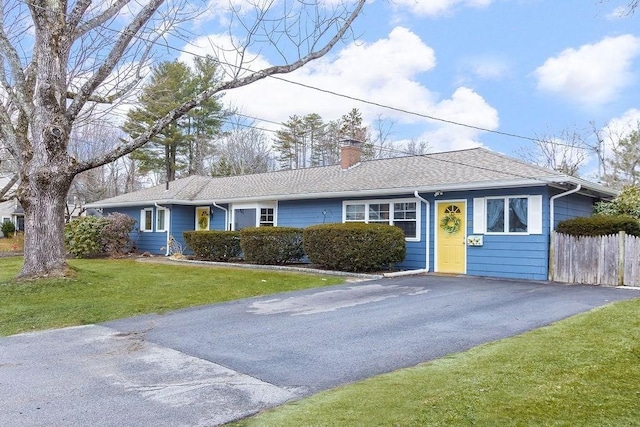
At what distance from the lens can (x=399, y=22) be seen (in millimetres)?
12602

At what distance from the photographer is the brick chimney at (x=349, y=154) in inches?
734

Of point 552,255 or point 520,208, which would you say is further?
point 520,208

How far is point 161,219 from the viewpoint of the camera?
69.7 ft

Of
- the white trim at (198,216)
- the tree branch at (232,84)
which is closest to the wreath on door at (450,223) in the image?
the tree branch at (232,84)

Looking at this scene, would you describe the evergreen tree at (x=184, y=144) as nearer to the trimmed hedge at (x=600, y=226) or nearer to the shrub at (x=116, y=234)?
the shrub at (x=116, y=234)

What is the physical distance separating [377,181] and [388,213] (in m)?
1.15

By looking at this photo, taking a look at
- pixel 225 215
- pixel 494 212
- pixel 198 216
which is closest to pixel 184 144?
pixel 198 216

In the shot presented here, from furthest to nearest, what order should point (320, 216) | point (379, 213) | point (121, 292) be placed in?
point (320, 216) < point (379, 213) < point (121, 292)

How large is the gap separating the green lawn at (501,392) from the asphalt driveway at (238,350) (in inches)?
15.8

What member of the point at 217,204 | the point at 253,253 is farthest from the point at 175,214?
the point at 253,253

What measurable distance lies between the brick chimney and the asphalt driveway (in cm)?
939

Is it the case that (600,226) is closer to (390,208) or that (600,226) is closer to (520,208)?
(520,208)

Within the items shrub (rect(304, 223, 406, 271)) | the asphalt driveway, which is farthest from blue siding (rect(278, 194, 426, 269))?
the asphalt driveway

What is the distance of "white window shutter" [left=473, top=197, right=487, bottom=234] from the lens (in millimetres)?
12914
